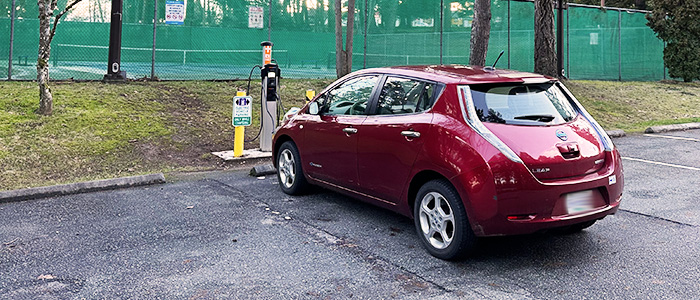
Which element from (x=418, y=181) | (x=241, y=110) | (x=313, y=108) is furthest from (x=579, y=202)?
(x=241, y=110)

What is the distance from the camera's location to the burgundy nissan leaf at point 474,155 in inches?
174

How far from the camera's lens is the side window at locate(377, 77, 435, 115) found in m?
5.17

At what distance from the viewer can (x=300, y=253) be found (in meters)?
4.93

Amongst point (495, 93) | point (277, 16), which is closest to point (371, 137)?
point (495, 93)

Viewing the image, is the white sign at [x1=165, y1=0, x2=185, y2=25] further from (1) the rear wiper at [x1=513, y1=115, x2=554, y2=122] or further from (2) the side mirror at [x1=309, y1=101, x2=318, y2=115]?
(1) the rear wiper at [x1=513, y1=115, x2=554, y2=122]

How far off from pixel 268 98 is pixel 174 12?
7122 millimetres

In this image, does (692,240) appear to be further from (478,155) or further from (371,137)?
(371,137)

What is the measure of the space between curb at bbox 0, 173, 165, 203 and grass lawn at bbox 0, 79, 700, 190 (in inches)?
24.2

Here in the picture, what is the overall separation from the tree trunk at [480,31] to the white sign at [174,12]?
23.9ft

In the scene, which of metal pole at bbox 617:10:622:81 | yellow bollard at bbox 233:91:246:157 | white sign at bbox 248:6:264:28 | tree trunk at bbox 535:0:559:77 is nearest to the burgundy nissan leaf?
yellow bollard at bbox 233:91:246:157

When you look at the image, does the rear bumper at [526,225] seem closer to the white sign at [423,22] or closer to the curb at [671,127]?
the curb at [671,127]

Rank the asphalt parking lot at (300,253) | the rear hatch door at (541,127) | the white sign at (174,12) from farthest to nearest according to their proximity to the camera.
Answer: the white sign at (174,12)
the rear hatch door at (541,127)
the asphalt parking lot at (300,253)

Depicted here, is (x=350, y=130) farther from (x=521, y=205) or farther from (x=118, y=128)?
(x=118, y=128)

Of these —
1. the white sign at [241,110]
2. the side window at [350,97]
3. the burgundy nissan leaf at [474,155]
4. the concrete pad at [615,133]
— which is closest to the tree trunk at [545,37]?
the concrete pad at [615,133]
